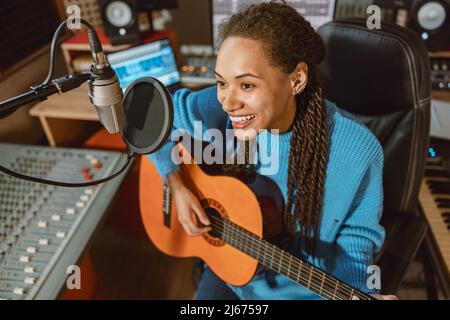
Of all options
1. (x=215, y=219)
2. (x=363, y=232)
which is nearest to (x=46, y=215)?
(x=215, y=219)

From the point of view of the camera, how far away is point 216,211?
1144 millimetres

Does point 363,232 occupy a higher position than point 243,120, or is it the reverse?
point 243,120

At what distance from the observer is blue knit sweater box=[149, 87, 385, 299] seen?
956 mm

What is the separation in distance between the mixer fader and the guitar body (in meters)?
0.16

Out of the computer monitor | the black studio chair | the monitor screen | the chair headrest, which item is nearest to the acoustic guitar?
the black studio chair

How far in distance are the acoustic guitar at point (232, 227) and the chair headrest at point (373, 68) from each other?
0.37 meters

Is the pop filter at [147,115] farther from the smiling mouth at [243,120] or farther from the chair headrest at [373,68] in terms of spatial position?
the chair headrest at [373,68]

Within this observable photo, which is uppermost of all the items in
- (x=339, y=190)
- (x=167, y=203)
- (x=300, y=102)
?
(x=300, y=102)

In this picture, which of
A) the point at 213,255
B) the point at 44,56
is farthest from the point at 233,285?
the point at 44,56

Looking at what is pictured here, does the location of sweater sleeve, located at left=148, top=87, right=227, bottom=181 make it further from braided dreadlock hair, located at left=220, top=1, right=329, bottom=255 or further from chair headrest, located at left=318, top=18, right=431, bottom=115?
chair headrest, located at left=318, top=18, right=431, bottom=115

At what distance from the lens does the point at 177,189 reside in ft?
3.79

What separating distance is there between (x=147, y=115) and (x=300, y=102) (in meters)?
0.46

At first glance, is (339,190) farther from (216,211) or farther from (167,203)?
(167,203)
